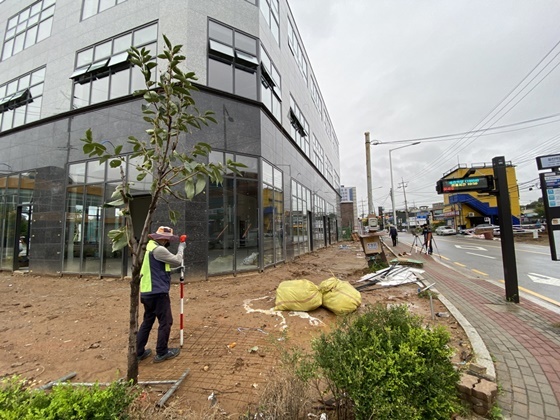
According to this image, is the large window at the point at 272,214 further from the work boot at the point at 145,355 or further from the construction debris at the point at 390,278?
the work boot at the point at 145,355

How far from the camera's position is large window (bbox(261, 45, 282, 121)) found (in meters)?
11.4

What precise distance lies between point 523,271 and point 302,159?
12.6 m

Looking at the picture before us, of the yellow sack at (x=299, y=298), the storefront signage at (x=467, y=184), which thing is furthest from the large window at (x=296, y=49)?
the yellow sack at (x=299, y=298)

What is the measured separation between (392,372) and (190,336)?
3.64 m

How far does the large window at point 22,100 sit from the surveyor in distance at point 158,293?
13.1 m

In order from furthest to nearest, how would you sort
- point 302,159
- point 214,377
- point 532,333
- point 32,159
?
point 302,159 → point 32,159 → point 532,333 → point 214,377

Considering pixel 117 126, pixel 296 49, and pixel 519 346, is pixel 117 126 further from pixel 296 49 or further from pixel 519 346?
pixel 296 49

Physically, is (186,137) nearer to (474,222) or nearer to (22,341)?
(22,341)

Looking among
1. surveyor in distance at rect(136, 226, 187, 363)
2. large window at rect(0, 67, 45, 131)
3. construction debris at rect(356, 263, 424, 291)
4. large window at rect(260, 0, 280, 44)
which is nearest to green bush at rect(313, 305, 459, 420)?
surveyor in distance at rect(136, 226, 187, 363)

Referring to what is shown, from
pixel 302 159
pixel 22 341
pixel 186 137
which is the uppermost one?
pixel 302 159

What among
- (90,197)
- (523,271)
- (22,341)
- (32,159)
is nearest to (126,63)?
(90,197)

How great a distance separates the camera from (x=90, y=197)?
9859 mm

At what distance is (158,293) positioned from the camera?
3.65 m

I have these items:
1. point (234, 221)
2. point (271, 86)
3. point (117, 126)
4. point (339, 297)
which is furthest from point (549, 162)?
point (117, 126)
